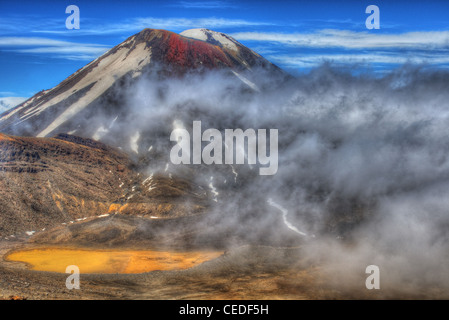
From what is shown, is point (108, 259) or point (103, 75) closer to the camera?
point (108, 259)

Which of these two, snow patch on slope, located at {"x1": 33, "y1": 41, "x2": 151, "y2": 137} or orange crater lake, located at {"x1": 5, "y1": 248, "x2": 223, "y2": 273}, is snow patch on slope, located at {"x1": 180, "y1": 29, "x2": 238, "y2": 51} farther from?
orange crater lake, located at {"x1": 5, "y1": 248, "x2": 223, "y2": 273}

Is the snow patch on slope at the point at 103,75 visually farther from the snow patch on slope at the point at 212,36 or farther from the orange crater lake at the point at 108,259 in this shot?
the orange crater lake at the point at 108,259

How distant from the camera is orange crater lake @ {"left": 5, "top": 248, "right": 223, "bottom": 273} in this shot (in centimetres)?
2972

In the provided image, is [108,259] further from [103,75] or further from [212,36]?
[212,36]

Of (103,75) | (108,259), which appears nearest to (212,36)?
(103,75)

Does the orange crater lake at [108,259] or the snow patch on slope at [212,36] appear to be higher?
the snow patch on slope at [212,36]

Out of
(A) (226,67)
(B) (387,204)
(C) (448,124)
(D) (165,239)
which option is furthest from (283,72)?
(D) (165,239)

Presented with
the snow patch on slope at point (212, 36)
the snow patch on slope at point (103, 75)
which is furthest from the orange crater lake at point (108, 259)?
the snow patch on slope at point (212, 36)

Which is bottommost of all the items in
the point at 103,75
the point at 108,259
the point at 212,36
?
the point at 108,259

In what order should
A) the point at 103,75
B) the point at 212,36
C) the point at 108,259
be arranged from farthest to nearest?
the point at 212,36 < the point at 103,75 < the point at 108,259

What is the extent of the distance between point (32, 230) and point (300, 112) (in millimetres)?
48978

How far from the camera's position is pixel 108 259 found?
104ft

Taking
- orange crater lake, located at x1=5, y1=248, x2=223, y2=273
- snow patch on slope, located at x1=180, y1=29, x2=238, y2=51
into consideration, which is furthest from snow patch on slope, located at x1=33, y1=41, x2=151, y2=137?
orange crater lake, located at x1=5, y1=248, x2=223, y2=273

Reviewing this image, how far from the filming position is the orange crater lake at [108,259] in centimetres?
2972
